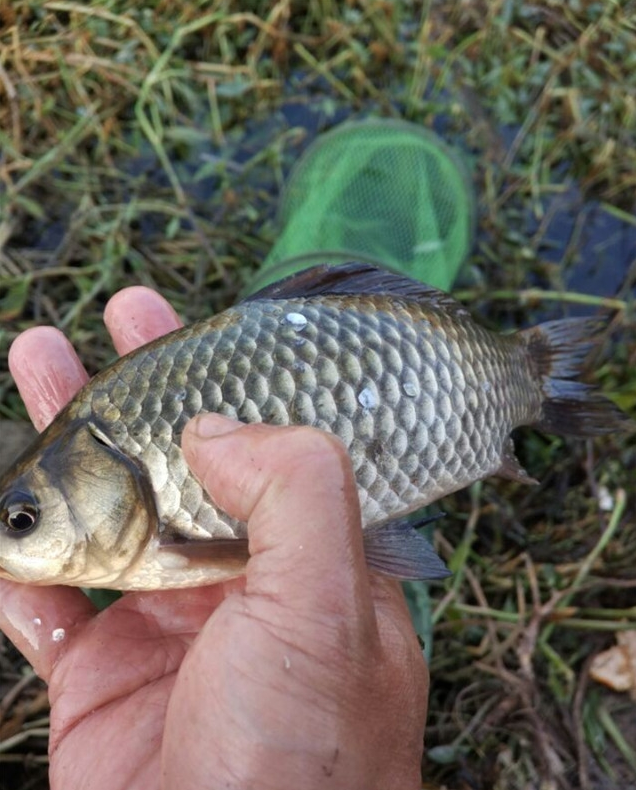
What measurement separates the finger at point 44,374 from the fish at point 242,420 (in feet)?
1.46

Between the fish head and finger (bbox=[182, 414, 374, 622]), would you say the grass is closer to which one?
the fish head

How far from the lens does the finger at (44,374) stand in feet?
6.91

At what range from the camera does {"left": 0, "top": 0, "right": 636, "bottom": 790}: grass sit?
2.54m

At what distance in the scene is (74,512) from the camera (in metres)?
1.57

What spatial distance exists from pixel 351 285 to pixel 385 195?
148 cm

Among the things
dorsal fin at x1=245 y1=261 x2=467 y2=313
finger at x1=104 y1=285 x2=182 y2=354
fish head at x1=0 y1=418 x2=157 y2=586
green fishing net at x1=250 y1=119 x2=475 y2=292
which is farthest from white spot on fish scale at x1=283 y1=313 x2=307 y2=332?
green fishing net at x1=250 y1=119 x2=475 y2=292

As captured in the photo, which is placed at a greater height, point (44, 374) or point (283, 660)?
point (44, 374)

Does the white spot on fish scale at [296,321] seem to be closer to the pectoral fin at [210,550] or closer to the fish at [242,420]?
the fish at [242,420]

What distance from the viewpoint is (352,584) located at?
1.39 metres

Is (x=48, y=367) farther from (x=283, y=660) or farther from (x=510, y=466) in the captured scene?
(x=510, y=466)

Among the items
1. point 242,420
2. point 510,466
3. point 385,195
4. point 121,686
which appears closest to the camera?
point 242,420

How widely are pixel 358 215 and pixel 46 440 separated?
1.95 m

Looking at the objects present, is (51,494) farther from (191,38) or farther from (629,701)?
(191,38)

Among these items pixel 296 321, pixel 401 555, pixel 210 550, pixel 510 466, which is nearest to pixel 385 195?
pixel 510 466
